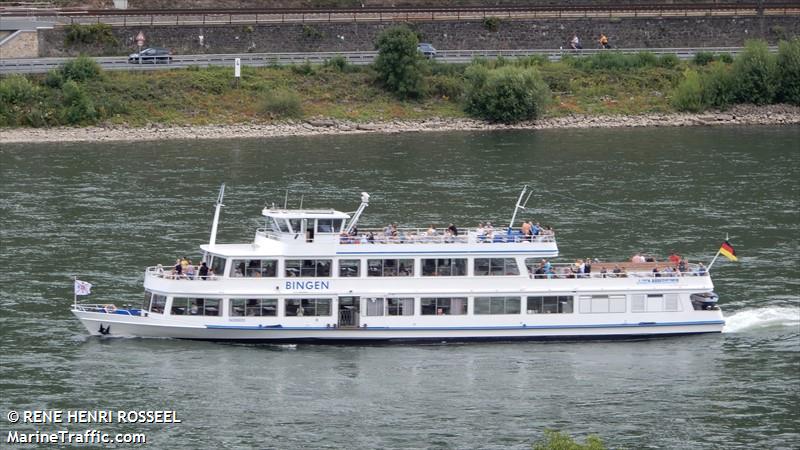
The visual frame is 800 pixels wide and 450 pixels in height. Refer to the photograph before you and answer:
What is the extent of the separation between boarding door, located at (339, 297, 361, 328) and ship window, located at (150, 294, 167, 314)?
530 cm

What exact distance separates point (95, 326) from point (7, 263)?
32.7 ft

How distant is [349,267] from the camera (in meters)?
48.3

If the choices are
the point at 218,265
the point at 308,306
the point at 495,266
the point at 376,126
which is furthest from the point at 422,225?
the point at 376,126

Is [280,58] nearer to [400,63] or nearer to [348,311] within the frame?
[400,63]

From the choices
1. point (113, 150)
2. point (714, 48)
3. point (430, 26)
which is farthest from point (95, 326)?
point (714, 48)

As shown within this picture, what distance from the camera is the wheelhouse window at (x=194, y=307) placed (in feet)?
157

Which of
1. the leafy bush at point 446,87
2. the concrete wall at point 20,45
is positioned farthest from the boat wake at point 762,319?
the concrete wall at point 20,45

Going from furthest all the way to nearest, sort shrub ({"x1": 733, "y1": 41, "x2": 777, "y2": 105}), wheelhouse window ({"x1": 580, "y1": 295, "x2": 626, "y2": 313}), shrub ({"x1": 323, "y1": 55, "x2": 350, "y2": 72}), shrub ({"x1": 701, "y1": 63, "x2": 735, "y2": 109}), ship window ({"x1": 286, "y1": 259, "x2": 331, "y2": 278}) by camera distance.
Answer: shrub ({"x1": 323, "y1": 55, "x2": 350, "y2": 72}), shrub ({"x1": 701, "y1": 63, "x2": 735, "y2": 109}), shrub ({"x1": 733, "y1": 41, "x2": 777, "y2": 105}), wheelhouse window ({"x1": 580, "y1": 295, "x2": 626, "y2": 313}), ship window ({"x1": 286, "y1": 259, "x2": 331, "y2": 278})

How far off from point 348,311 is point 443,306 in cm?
291

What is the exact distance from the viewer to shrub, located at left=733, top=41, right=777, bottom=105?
325 feet

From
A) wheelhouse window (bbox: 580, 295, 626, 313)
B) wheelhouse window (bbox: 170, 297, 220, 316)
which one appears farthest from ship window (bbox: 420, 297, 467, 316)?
wheelhouse window (bbox: 170, 297, 220, 316)

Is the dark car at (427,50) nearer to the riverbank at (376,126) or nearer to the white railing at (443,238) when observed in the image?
the riverbank at (376,126)

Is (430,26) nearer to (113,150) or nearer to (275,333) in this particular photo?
(113,150)

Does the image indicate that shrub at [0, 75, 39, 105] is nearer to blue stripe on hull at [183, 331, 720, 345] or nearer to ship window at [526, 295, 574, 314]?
blue stripe on hull at [183, 331, 720, 345]
